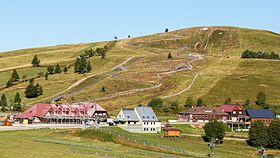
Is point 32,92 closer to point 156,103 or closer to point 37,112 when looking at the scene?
point 37,112

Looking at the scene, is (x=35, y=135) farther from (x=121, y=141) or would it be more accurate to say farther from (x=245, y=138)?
(x=245, y=138)

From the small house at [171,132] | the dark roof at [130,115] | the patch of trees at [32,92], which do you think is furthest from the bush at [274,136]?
the patch of trees at [32,92]

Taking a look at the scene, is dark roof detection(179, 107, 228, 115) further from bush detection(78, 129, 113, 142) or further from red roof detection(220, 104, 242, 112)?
bush detection(78, 129, 113, 142)

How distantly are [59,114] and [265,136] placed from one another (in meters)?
54.1

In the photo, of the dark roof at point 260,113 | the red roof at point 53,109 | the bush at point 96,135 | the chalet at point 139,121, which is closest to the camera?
the bush at point 96,135

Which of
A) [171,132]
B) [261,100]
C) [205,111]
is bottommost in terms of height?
[171,132]

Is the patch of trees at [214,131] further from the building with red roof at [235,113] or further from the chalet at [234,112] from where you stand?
the chalet at [234,112]

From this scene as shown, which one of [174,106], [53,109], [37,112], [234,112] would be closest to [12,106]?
[37,112]

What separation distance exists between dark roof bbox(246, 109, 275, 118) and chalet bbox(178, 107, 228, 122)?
6.76m

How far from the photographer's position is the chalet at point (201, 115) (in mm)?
136375

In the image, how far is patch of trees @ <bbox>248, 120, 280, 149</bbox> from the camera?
9956 cm

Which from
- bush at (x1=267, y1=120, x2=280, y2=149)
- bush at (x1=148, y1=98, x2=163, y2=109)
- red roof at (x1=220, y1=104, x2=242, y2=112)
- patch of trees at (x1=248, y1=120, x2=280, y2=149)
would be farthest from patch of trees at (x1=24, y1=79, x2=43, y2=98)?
bush at (x1=267, y1=120, x2=280, y2=149)

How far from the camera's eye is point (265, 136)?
10081cm

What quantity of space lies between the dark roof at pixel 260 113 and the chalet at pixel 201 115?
676 centimetres
